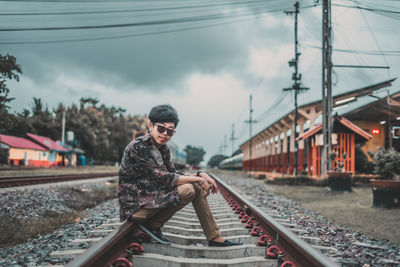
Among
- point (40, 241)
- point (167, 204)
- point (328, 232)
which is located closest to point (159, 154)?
point (167, 204)

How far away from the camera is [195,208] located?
10.2 ft

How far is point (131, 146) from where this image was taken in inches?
118

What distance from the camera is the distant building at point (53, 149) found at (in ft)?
120

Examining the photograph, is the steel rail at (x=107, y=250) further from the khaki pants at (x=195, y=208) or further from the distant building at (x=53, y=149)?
the distant building at (x=53, y=149)

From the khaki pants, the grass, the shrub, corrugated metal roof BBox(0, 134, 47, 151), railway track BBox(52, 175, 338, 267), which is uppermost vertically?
corrugated metal roof BBox(0, 134, 47, 151)

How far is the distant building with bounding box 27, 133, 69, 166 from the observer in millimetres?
36688

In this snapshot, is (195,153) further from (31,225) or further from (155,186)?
(155,186)

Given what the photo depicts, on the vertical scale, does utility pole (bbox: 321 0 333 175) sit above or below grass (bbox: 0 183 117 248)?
above

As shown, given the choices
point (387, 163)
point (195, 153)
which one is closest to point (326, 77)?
point (387, 163)

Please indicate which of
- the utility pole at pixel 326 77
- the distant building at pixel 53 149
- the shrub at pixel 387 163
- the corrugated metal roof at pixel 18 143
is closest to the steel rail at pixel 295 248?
the shrub at pixel 387 163

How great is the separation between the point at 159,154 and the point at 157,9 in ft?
35.4

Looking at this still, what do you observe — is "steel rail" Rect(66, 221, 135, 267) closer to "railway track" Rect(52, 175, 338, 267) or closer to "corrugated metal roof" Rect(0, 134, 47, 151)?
"railway track" Rect(52, 175, 338, 267)

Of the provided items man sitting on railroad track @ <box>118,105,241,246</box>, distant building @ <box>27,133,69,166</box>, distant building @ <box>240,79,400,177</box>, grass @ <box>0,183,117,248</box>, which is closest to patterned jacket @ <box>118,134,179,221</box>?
man sitting on railroad track @ <box>118,105,241,246</box>

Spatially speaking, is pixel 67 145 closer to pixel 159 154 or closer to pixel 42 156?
pixel 42 156
